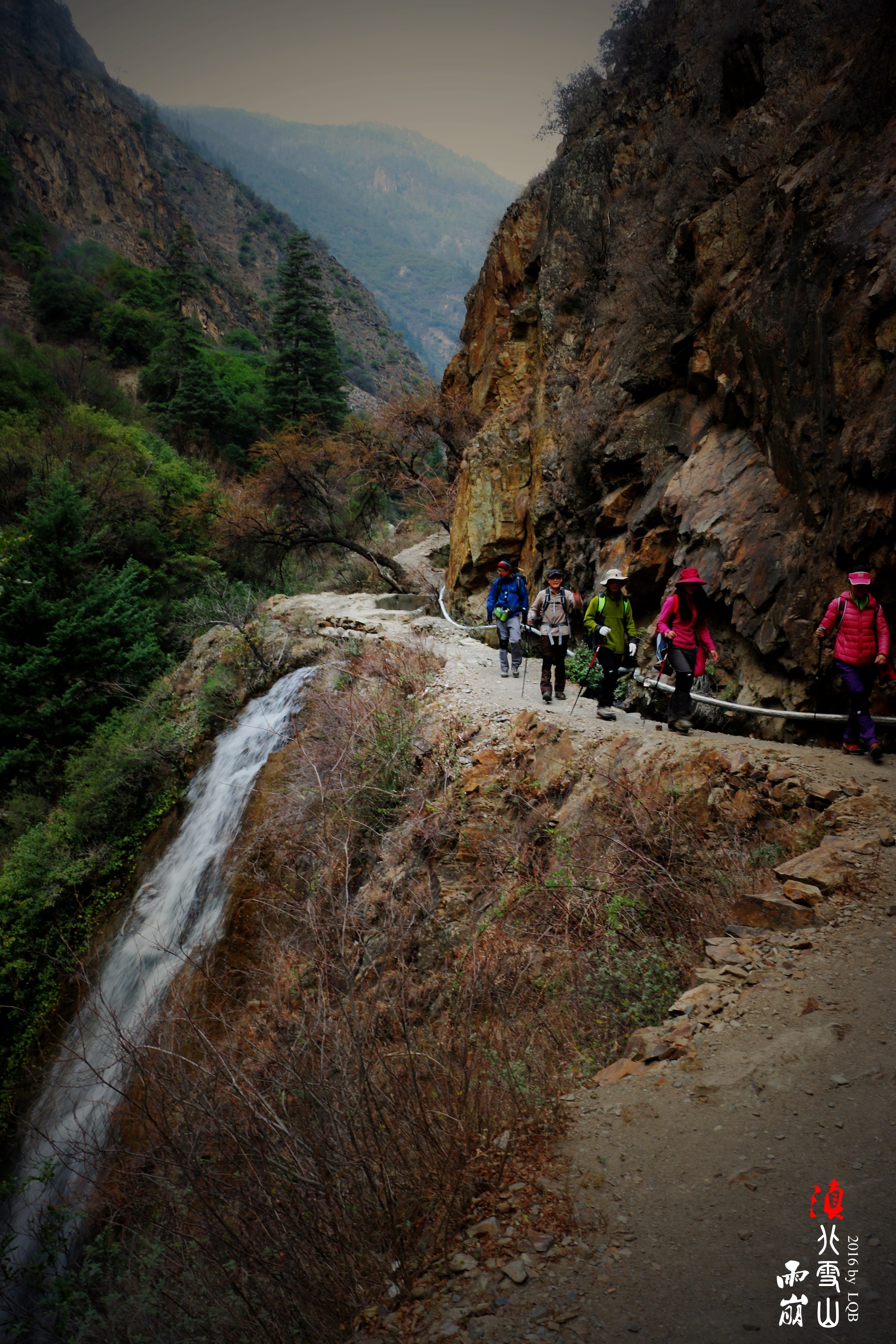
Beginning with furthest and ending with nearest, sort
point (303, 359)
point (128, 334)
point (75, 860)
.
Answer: point (128, 334) < point (303, 359) < point (75, 860)

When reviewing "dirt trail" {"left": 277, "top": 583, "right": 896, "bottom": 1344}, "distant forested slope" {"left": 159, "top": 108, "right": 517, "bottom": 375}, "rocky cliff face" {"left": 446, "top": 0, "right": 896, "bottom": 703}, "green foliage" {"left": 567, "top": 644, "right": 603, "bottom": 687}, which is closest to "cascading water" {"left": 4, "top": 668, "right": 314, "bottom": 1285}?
"dirt trail" {"left": 277, "top": 583, "right": 896, "bottom": 1344}

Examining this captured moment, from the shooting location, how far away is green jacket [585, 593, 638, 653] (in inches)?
297

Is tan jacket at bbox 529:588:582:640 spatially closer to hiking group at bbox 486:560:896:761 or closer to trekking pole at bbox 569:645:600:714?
hiking group at bbox 486:560:896:761

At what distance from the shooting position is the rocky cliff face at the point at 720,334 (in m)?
5.91

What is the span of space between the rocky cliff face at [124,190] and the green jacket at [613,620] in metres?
42.2

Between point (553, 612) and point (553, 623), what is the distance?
149 millimetres

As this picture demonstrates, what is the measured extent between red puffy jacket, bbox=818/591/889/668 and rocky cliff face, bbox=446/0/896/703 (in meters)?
0.40

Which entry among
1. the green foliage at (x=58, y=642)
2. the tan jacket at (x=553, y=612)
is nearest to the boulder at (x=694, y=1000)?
the tan jacket at (x=553, y=612)

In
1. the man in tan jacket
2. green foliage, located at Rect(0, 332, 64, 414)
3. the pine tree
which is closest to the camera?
the man in tan jacket

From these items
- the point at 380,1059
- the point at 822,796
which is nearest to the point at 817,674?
the point at 822,796

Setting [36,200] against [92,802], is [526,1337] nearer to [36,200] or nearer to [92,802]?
[92,802]

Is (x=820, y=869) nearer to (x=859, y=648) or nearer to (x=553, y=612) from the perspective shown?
(x=859, y=648)

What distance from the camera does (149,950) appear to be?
352 inches

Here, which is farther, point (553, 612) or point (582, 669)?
point (582, 669)
